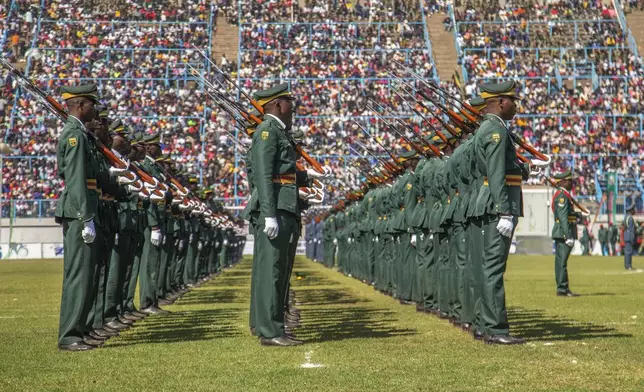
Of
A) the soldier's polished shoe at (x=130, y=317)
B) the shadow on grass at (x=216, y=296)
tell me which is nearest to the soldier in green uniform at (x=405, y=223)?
the shadow on grass at (x=216, y=296)

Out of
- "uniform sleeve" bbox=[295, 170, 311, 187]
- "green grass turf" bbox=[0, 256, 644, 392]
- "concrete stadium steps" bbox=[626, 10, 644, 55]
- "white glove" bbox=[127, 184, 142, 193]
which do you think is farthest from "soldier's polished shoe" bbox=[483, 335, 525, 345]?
"concrete stadium steps" bbox=[626, 10, 644, 55]

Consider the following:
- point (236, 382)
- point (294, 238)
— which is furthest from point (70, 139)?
point (236, 382)

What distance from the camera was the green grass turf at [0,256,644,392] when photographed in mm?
7602

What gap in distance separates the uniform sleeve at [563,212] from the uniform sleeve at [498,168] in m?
8.72

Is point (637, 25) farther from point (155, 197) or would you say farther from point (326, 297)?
point (155, 197)

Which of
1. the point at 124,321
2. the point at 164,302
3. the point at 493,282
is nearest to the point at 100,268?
the point at 124,321

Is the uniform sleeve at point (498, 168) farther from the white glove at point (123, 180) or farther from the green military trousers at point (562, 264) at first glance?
the green military trousers at point (562, 264)

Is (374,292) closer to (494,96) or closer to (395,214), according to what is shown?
(395,214)

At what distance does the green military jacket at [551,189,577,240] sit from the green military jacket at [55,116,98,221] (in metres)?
10.7

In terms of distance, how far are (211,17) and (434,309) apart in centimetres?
5297

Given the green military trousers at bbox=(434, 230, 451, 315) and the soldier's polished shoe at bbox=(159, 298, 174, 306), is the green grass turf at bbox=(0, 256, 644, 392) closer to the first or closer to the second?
the green military trousers at bbox=(434, 230, 451, 315)

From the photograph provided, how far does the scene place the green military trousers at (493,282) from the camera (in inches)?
401

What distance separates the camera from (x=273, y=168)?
33.1 feet

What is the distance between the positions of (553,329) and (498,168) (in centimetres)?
257
